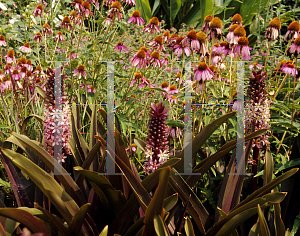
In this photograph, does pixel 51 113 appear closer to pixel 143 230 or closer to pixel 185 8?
pixel 143 230

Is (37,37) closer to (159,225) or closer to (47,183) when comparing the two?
(47,183)

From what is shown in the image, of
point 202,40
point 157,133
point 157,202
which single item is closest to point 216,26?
point 202,40

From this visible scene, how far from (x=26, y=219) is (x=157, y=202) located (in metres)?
0.46

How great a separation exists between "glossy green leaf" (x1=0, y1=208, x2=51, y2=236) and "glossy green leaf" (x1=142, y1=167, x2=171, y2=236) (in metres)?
0.36

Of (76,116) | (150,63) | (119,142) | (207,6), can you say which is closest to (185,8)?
(207,6)

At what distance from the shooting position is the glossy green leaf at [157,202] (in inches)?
32.6

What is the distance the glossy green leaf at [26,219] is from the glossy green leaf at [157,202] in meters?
0.36

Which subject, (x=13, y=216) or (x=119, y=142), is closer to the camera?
(x=13, y=216)

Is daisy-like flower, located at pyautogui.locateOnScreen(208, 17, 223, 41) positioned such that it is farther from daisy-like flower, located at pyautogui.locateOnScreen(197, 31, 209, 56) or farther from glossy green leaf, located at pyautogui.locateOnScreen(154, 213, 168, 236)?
glossy green leaf, located at pyautogui.locateOnScreen(154, 213, 168, 236)

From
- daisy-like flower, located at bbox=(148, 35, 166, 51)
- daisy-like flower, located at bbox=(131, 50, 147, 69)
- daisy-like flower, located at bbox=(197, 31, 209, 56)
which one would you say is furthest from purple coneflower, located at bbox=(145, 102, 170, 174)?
daisy-like flower, located at bbox=(148, 35, 166, 51)

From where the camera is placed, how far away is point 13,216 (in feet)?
2.91

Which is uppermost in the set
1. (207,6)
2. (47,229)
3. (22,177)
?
(207,6)

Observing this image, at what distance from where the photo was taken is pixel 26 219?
0.92m

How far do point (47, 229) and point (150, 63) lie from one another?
1370 millimetres
